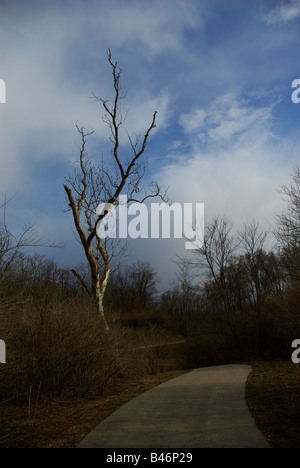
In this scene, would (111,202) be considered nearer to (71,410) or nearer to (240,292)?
(71,410)

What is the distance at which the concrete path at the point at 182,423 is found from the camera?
473 centimetres

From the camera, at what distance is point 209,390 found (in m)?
8.83

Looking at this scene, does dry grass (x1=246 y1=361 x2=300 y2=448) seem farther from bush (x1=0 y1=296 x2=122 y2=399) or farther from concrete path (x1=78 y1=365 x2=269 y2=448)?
bush (x1=0 y1=296 x2=122 y2=399)

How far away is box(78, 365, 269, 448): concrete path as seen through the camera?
4.73 m

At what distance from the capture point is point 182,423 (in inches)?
225

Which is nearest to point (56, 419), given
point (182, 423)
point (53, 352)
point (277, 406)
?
point (53, 352)

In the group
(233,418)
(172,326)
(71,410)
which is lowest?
(172,326)

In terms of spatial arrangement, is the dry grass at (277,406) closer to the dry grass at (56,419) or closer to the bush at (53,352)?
the dry grass at (56,419)

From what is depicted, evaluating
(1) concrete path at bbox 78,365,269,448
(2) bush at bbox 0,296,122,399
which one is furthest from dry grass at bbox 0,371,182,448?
(2) bush at bbox 0,296,122,399

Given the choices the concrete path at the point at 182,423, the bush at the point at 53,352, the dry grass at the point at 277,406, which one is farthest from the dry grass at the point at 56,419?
→ the dry grass at the point at 277,406

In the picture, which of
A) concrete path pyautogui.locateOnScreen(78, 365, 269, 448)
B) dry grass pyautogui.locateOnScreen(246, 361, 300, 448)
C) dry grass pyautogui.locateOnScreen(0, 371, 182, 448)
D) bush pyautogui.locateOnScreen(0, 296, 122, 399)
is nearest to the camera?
concrete path pyautogui.locateOnScreen(78, 365, 269, 448)

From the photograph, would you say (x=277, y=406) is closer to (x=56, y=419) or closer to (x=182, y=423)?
(x=182, y=423)
